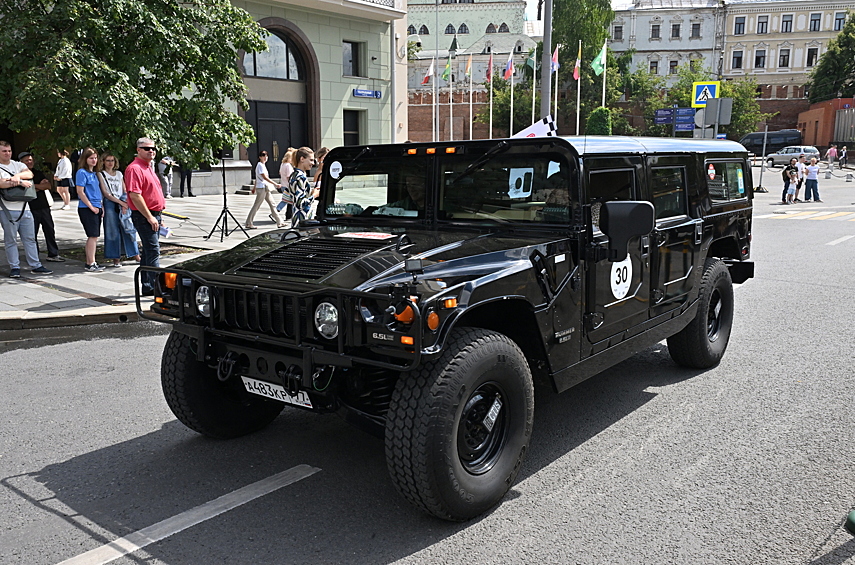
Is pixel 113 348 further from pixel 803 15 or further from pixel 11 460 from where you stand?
pixel 803 15

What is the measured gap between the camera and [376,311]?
3404 millimetres

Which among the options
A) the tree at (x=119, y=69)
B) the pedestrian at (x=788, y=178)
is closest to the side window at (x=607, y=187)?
the tree at (x=119, y=69)

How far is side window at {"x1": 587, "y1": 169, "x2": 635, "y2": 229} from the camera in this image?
4.47m

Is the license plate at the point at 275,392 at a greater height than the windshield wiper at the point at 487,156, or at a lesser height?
lesser

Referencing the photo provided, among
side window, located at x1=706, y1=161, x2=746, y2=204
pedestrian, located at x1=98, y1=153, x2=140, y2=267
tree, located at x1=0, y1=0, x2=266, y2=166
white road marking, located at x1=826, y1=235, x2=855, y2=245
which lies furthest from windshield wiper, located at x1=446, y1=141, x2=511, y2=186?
white road marking, located at x1=826, y1=235, x2=855, y2=245

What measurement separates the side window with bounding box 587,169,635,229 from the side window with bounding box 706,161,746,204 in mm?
1437

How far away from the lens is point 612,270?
15.2 ft

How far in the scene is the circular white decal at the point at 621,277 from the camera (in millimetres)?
4684

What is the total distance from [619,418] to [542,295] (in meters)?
1.53

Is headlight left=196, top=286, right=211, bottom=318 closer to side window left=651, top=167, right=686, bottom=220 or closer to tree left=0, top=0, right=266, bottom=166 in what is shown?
side window left=651, top=167, right=686, bottom=220

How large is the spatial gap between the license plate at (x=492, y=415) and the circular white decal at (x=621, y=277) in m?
1.33

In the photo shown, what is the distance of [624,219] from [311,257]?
1.74 metres

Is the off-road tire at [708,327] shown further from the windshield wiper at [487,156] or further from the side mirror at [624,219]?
the windshield wiper at [487,156]

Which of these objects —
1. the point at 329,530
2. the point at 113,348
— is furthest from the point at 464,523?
the point at 113,348
